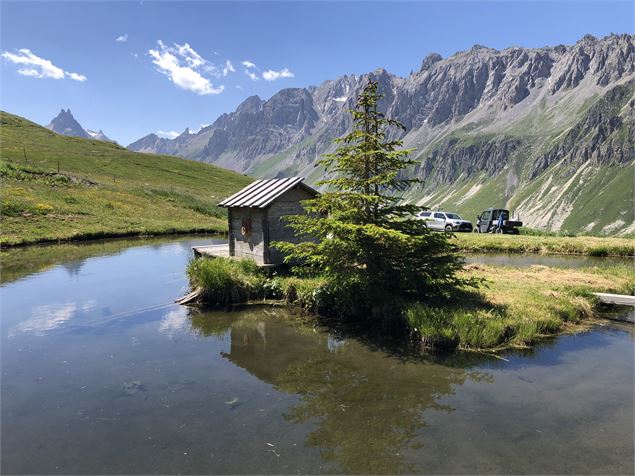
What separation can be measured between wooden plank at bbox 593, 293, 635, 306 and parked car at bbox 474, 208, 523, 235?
30016 mm

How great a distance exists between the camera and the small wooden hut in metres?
20.2

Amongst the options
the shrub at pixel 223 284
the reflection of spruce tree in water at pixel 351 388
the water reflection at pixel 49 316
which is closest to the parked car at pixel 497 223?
the shrub at pixel 223 284

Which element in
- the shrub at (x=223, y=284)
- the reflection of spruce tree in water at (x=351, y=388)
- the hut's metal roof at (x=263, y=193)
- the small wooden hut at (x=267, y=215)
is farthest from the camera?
the small wooden hut at (x=267, y=215)

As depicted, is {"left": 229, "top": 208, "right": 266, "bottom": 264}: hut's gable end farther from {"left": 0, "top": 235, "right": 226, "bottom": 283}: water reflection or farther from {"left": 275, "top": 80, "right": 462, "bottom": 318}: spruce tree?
{"left": 0, "top": 235, "right": 226, "bottom": 283}: water reflection

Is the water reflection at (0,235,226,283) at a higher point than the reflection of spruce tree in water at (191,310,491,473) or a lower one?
higher

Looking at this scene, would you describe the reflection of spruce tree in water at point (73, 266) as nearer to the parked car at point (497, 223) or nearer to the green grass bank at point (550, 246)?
the green grass bank at point (550, 246)

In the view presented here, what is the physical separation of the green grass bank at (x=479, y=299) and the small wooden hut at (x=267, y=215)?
4.51ft

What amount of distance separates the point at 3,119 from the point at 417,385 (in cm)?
13972

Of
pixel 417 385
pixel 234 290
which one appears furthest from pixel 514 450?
pixel 234 290

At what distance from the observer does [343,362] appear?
38.0ft

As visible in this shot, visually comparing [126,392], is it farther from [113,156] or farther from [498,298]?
[113,156]

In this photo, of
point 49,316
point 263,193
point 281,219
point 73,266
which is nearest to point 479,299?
point 281,219

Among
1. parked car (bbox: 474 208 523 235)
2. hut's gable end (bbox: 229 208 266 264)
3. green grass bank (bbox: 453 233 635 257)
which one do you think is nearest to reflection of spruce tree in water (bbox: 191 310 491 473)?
hut's gable end (bbox: 229 208 266 264)

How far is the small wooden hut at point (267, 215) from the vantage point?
2023 centimetres
